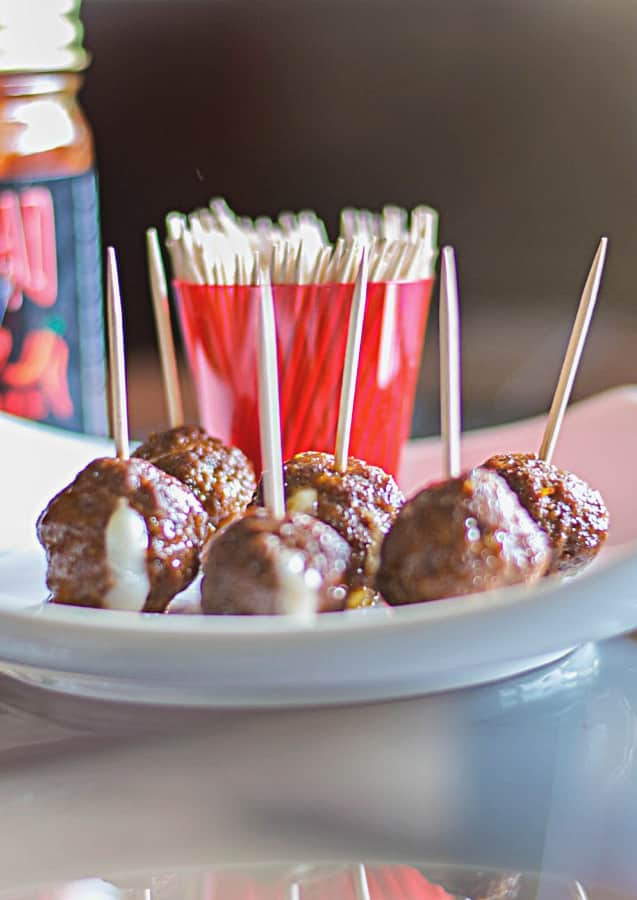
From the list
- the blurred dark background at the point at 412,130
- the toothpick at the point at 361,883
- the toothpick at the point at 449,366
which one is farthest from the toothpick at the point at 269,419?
the blurred dark background at the point at 412,130

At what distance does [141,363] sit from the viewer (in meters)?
2.40

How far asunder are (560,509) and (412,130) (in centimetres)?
177

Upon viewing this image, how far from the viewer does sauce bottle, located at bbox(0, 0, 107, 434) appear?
3.96 feet

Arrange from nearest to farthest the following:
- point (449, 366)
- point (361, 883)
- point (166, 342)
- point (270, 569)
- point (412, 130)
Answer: point (361, 883) → point (270, 569) → point (449, 366) → point (166, 342) → point (412, 130)

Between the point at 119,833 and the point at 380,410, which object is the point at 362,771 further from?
the point at 380,410

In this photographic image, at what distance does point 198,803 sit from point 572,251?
2.10m

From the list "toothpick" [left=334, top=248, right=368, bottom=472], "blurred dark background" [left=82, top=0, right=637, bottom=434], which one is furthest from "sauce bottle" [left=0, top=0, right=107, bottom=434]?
"blurred dark background" [left=82, top=0, right=637, bottom=434]

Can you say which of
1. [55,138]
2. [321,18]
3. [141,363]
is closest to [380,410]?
[55,138]

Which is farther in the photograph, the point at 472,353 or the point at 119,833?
the point at 472,353

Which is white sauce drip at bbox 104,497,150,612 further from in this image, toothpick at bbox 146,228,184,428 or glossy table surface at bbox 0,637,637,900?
toothpick at bbox 146,228,184,428

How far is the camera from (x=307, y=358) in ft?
3.47

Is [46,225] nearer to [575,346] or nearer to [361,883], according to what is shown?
[575,346]

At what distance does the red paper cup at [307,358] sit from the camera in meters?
1.04

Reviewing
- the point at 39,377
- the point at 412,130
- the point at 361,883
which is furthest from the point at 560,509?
the point at 412,130
